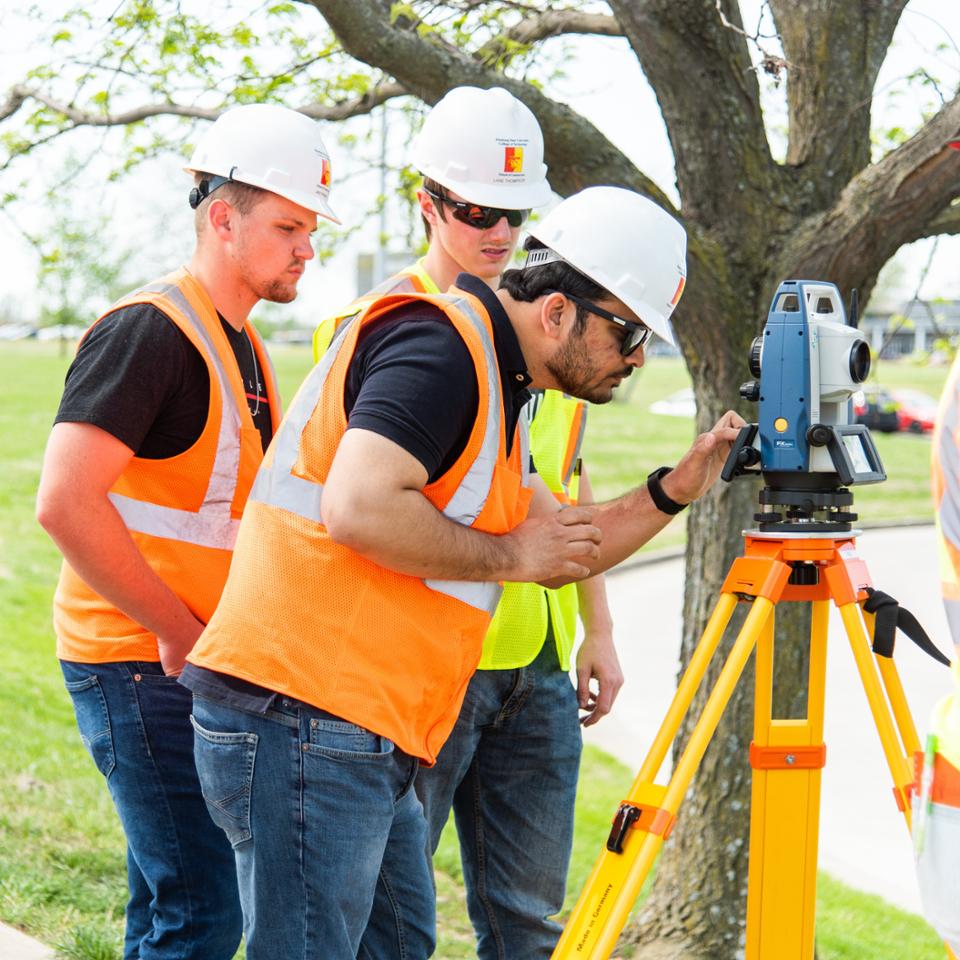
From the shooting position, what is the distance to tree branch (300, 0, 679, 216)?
3.43 metres

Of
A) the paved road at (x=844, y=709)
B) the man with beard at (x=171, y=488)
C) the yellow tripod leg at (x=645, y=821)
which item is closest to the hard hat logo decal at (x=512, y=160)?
the man with beard at (x=171, y=488)

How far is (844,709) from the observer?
7988 mm

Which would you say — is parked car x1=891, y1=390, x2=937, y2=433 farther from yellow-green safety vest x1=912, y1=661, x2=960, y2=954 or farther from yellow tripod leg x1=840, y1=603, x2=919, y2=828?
yellow-green safety vest x1=912, y1=661, x2=960, y2=954

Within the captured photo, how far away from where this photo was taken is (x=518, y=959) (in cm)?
286

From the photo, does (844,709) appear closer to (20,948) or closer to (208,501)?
(20,948)

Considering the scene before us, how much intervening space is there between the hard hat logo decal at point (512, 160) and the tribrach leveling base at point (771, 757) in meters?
1.03

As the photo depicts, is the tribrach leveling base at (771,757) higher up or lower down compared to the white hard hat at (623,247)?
lower down

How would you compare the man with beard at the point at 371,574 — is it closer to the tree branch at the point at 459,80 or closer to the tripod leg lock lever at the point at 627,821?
the tripod leg lock lever at the point at 627,821

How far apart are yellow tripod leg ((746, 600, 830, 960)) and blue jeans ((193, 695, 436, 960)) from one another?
0.79 m

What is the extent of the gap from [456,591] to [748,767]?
2.16 m

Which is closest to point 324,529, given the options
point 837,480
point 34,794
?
point 837,480

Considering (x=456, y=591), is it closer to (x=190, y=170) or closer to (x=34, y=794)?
(x=190, y=170)

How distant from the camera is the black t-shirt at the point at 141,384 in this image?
2.35m

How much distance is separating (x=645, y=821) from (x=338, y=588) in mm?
696
